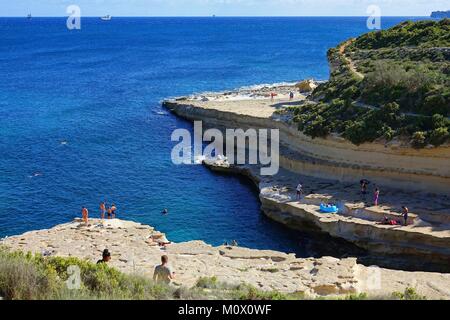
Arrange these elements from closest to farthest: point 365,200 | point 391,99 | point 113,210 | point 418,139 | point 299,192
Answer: point 365,200
point 418,139
point 299,192
point 113,210
point 391,99

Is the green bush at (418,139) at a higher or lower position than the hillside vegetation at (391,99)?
lower

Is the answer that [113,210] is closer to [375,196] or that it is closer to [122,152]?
[375,196]

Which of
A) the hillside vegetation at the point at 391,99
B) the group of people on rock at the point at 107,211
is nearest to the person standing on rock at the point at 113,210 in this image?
the group of people on rock at the point at 107,211

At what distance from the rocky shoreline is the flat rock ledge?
3804mm

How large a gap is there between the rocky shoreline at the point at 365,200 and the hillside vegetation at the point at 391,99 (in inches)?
38.3

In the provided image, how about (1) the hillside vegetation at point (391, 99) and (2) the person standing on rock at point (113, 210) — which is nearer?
(2) the person standing on rock at point (113, 210)

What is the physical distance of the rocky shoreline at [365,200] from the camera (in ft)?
86.3

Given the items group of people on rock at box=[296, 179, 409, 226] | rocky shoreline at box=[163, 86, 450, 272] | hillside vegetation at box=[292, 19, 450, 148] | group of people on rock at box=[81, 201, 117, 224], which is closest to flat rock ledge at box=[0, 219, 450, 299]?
group of people on rock at box=[81, 201, 117, 224]

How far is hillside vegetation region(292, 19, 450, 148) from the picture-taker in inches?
1255

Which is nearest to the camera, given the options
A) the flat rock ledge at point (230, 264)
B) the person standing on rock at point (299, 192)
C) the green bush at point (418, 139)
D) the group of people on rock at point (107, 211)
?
the flat rock ledge at point (230, 264)

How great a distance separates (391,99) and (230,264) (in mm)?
17191

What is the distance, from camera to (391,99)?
34781mm

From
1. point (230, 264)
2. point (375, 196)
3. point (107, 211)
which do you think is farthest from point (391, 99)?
point (107, 211)

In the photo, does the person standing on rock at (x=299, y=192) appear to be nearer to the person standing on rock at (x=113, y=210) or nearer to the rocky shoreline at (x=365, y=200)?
the rocky shoreline at (x=365, y=200)
